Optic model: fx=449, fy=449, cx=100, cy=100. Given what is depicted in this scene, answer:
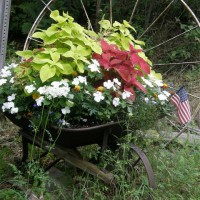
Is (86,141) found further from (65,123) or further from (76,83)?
(76,83)

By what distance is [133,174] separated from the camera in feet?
9.13

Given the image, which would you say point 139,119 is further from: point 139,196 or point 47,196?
point 47,196

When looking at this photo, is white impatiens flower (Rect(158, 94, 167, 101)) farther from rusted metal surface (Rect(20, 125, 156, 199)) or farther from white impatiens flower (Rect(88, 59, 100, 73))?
white impatiens flower (Rect(88, 59, 100, 73))

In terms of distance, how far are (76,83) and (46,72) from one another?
177 millimetres

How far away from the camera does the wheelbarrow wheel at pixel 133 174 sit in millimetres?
2500

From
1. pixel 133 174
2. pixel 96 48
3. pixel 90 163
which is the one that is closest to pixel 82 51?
pixel 96 48

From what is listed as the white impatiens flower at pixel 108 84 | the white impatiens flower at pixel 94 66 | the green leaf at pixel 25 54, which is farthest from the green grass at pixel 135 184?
the green leaf at pixel 25 54

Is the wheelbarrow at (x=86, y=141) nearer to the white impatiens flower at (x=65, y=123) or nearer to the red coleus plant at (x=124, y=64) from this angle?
the white impatiens flower at (x=65, y=123)

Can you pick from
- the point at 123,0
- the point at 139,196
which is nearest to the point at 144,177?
the point at 139,196

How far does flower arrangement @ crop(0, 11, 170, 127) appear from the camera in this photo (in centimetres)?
250

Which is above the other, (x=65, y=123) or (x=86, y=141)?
(x=65, y=123)

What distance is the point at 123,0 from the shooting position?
19.4 feet

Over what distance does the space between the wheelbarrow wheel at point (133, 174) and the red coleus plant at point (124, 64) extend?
35 centimetres

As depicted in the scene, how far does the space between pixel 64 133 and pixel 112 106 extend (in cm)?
32
